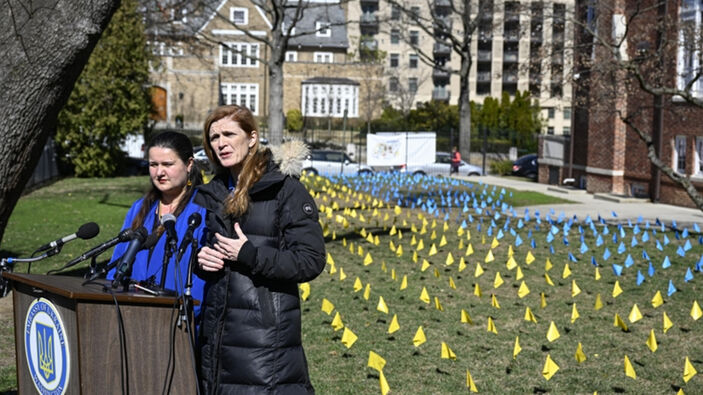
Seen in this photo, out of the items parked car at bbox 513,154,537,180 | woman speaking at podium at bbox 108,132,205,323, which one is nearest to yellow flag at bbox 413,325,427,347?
woman speaking at podium at bbox 108,132,205,323

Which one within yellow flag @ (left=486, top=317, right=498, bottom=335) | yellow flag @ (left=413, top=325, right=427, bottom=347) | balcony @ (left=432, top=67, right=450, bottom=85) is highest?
balcony @ (left=432, top=67, right=450, bottom=85)

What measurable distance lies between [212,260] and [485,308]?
5829 mm

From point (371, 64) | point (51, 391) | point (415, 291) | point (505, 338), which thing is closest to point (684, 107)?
point (415, 291)

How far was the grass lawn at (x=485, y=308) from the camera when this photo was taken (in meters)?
6.49

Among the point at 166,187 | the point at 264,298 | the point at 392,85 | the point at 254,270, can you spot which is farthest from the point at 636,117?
the point at 392,85

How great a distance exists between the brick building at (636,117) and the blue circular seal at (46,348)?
46.3ft

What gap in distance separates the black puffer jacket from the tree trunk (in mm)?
1726

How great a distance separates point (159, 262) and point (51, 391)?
0.82 m

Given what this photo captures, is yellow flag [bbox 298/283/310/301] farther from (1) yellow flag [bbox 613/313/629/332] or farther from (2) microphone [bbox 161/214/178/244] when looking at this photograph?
(2) microphone [bbox 161/214/178/244]

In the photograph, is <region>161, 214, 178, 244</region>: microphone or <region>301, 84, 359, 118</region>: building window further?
<region>301, 84, 359, 118</region>: building window

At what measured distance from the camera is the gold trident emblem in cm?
331

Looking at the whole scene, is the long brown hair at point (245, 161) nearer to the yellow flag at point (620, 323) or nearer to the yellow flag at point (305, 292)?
the yellow flag at point (620, 323)

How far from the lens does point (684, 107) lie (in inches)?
851

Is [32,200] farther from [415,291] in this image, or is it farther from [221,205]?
[221,205]
